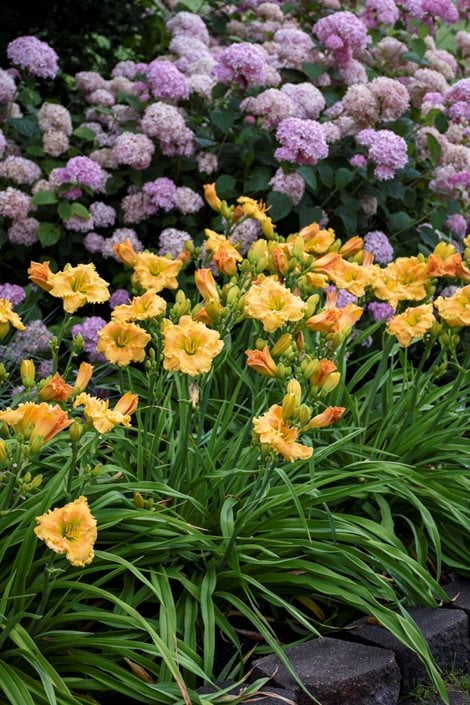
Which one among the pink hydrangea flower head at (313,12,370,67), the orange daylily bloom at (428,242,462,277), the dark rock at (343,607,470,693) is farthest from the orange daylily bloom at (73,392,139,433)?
the pink hydrangea flower head at (313,12,370,67)

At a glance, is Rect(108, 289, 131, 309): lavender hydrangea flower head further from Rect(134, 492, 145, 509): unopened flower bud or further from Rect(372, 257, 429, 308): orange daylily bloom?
Rect(134, 492, 145, 509): unopened flower bud

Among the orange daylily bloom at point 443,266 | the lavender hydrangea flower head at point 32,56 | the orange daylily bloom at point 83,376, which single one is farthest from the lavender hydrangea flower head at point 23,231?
the orange daylily bloom at point 83,376

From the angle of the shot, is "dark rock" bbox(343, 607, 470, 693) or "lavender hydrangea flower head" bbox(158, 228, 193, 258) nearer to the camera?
"dark rock" bbox(343, 607, 470, 693)

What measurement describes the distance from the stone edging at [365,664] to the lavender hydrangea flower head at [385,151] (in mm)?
1898

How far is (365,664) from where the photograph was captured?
7.49 ft

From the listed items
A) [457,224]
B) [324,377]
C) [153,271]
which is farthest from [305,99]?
[324,377]

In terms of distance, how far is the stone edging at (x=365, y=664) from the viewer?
2.21 metres

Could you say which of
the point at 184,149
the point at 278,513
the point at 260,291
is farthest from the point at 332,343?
the point at 184,149

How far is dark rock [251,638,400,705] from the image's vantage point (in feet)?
7.24

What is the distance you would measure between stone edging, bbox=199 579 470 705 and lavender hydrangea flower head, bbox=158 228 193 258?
1.74 meters

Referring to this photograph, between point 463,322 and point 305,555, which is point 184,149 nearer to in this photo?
point 463,322

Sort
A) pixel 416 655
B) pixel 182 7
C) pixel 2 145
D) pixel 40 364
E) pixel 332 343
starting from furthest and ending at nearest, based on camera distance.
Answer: pixel 182 7 → pixel 2 145 → pixel 40 364 → pixel 332 343 → pixel 416 655

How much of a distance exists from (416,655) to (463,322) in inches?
35.4

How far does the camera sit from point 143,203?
3910 mm
